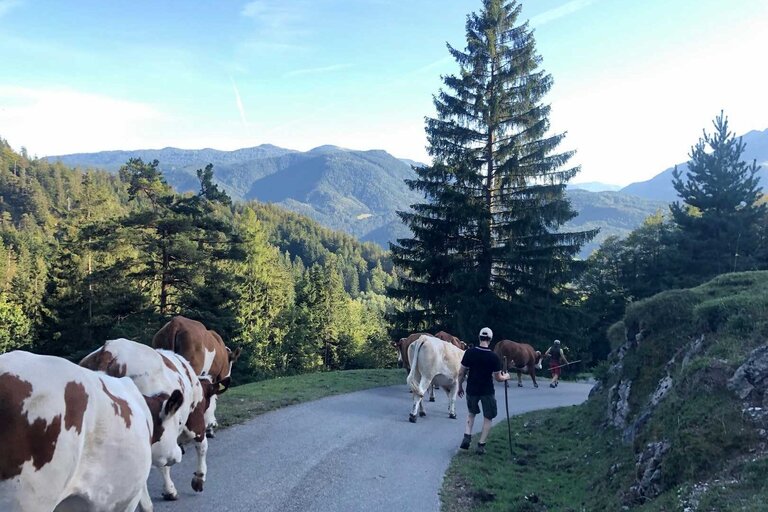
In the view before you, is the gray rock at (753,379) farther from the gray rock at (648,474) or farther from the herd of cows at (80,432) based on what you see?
the herd of cows at (80,432)

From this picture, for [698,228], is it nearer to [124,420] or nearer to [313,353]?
[124,420]

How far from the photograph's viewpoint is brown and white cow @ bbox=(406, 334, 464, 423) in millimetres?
13312

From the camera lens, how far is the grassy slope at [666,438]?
585 centimetres

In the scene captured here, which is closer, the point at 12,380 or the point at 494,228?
the point at 12,380

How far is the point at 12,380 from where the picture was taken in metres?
3.54

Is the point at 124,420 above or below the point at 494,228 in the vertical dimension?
below

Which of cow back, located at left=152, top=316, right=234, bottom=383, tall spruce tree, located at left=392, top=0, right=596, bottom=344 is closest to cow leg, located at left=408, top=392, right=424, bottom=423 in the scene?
cow back, located at left=152, top=316, right=234, bottom=383

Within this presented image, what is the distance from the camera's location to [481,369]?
10.4 meters

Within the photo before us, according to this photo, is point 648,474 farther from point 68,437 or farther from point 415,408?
point 415,408

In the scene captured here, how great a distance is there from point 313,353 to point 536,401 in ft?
137

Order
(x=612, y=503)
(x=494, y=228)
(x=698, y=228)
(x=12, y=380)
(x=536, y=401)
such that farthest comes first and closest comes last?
(x=698, y=228) → (x=494, y=228) → (x=536, y=401) → (x=612, y=503) → (x=12, y=380)

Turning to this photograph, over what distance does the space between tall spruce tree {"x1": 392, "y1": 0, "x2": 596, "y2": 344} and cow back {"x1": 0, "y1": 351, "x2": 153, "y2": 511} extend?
73.3 ft

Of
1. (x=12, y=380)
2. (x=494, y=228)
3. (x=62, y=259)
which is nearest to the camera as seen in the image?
(x=12, y=380)

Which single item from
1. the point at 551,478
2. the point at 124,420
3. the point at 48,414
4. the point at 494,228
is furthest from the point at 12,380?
the point at 494,228
